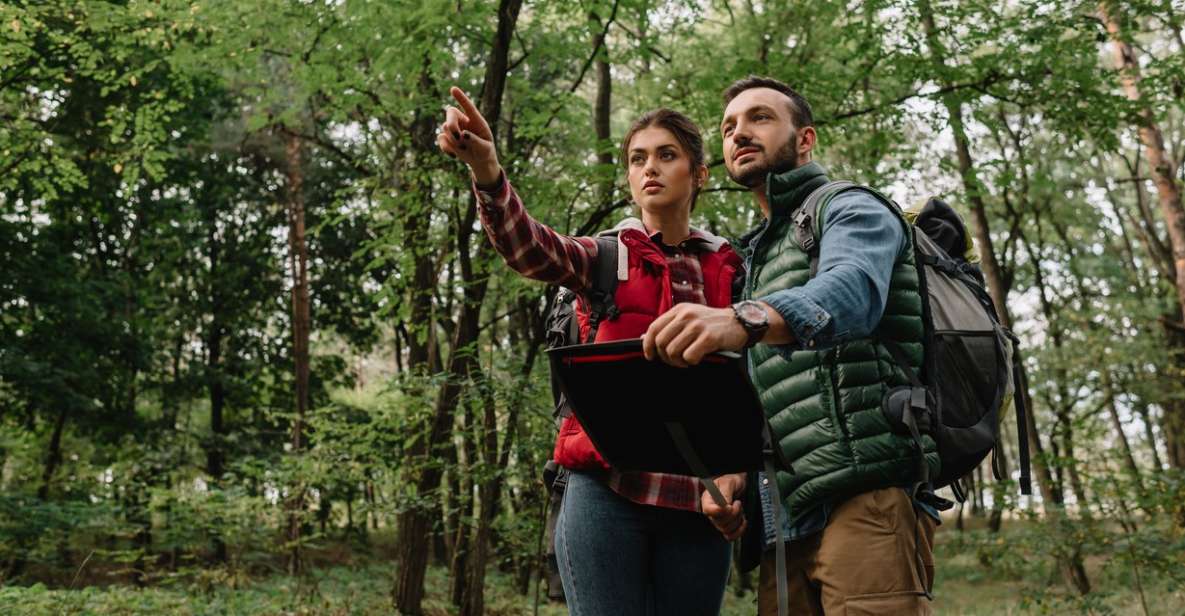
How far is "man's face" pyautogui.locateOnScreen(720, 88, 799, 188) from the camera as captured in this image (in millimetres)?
2379

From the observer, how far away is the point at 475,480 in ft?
21.1

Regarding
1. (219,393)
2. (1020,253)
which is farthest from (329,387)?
(1020,253)

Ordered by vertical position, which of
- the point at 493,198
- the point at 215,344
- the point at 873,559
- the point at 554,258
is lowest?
the point at 873,559

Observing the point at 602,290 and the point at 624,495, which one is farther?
the point at 602,290

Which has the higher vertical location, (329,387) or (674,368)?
(329,387)

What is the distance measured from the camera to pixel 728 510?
2.15m

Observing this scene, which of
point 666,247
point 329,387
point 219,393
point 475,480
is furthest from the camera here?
point 329,387

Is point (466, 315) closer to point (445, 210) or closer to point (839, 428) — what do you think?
point (445, 210)

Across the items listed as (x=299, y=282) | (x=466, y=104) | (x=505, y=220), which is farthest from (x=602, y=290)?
(x=299, y=282)

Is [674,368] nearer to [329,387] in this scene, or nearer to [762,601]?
[762,601]

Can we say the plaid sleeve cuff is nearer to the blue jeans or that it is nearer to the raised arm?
the raised arm

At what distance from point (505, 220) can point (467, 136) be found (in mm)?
272

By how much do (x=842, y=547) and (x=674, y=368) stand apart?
81 cm

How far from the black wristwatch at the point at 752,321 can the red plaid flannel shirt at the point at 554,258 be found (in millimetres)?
781
